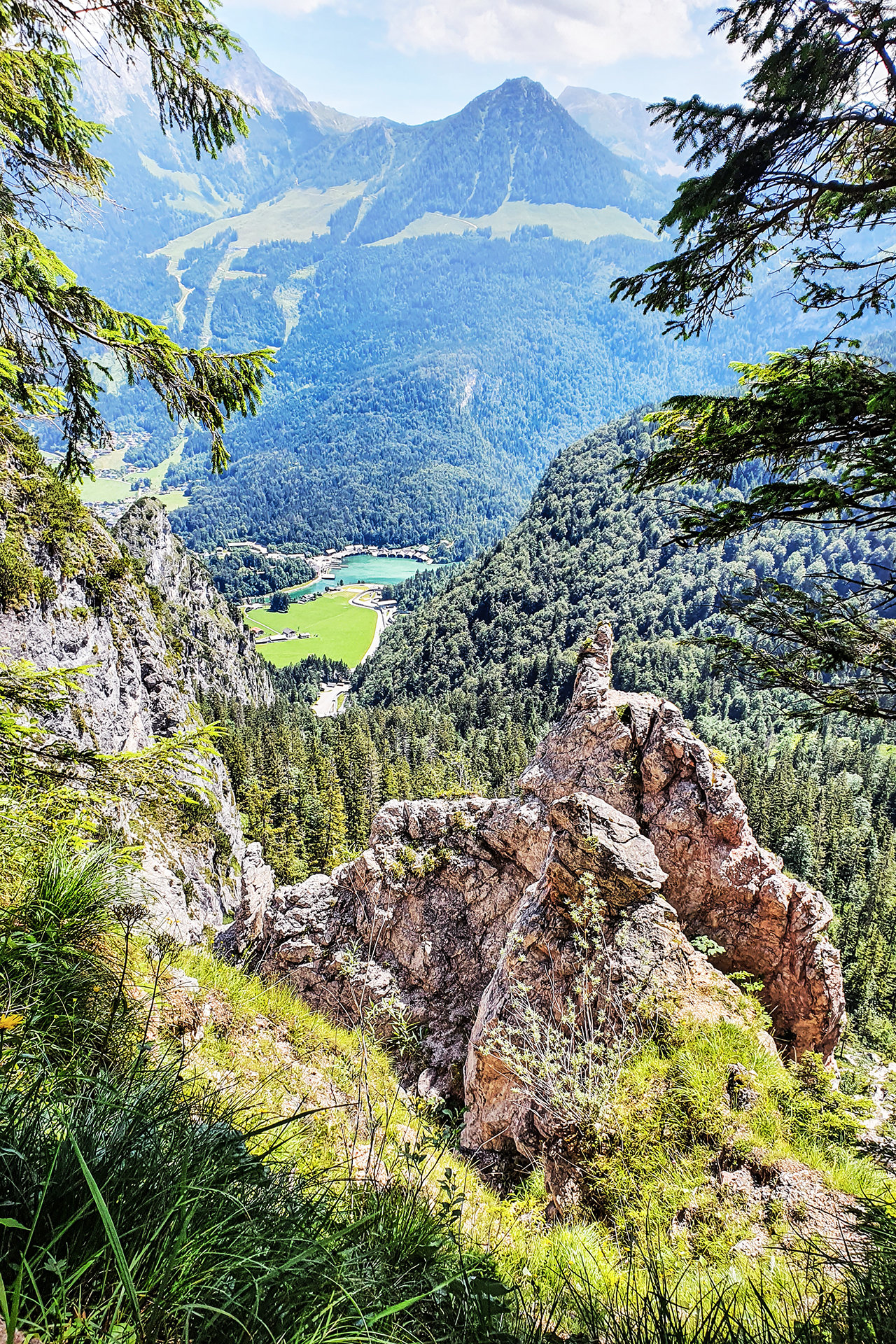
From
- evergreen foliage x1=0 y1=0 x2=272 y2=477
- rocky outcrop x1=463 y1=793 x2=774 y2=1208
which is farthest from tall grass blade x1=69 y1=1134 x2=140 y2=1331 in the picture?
rocky outcrop x1=463 y1=793 x2=774 y2=1208

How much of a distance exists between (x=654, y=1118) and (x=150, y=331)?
827 cm

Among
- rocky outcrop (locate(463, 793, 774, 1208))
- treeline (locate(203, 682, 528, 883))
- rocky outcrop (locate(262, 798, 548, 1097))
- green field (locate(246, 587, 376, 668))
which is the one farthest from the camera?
green field (locate(246, 587, 376, 668))

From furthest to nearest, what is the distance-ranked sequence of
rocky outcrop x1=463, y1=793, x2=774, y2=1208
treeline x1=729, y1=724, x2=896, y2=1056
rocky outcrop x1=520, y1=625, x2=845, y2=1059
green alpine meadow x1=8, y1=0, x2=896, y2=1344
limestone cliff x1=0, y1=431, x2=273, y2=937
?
treeline x1=729, y1=724, x2=896, y2=1056 → rocky outcrop x1=520, y1=625, x2=845, y2=1059 → limestone cliff x1=0, y1=431, x2=273, y2=937 → rocky outcrop x1=463, y1=793, x2=774, y2=1208 → green alpine meadow x1=8, y1=0, x2=896, y2=1344

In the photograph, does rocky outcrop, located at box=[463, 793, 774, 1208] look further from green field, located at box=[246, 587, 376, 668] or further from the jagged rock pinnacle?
green field, located at box=[246, 587, 376, 668]

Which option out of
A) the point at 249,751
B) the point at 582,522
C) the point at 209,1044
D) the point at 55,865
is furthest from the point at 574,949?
the point at 582,522

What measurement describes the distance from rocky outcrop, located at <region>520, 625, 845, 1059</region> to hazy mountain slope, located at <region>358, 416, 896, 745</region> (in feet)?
208

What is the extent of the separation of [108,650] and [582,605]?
105 meters

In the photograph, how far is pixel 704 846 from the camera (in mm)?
10930

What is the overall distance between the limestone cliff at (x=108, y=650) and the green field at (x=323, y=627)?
98.1 meters

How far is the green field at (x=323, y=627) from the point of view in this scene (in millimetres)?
127812

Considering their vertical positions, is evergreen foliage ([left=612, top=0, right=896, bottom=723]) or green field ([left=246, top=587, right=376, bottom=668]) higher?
evergreen foliage ([left=612, top=0, right=896, bottom=723])

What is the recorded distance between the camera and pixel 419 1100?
712 centimetres

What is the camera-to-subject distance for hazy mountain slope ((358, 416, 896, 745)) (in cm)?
9069

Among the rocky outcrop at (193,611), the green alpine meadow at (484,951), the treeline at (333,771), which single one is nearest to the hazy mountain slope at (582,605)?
the treeline at (333,771)
